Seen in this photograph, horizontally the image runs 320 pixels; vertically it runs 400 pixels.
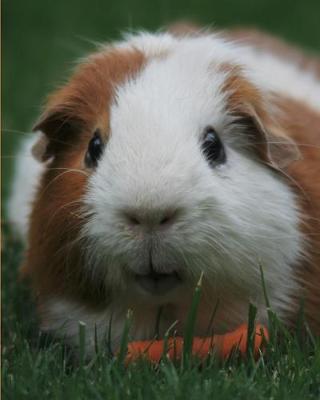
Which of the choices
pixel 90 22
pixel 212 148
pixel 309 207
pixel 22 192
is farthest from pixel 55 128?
pixel 90 22

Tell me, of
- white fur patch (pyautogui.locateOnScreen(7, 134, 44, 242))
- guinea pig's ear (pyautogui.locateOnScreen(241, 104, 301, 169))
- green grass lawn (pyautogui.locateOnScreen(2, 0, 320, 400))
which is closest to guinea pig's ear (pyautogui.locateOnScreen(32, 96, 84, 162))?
green grass lawn (pyautogui.locateOnScreen(2, 0, 320, 400))

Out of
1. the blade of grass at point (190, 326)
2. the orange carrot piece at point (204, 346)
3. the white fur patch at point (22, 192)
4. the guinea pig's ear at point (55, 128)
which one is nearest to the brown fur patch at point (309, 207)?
the orange carrot piece at point (204, 346)

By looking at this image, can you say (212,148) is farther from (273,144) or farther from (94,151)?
(94,151)

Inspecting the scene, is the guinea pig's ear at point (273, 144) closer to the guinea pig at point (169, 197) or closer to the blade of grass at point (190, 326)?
the guinea pig at point (169, 197)

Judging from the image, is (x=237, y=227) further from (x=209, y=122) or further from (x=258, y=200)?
(x=209, y=122)

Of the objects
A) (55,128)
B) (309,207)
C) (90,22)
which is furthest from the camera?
(90,22)

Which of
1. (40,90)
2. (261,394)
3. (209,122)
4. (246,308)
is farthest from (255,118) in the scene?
(40,90)

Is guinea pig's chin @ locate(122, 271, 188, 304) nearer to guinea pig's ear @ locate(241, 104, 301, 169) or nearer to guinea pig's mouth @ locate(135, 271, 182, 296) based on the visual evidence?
guinea pig's mouth @ locate(135, 271, 182, 296)
